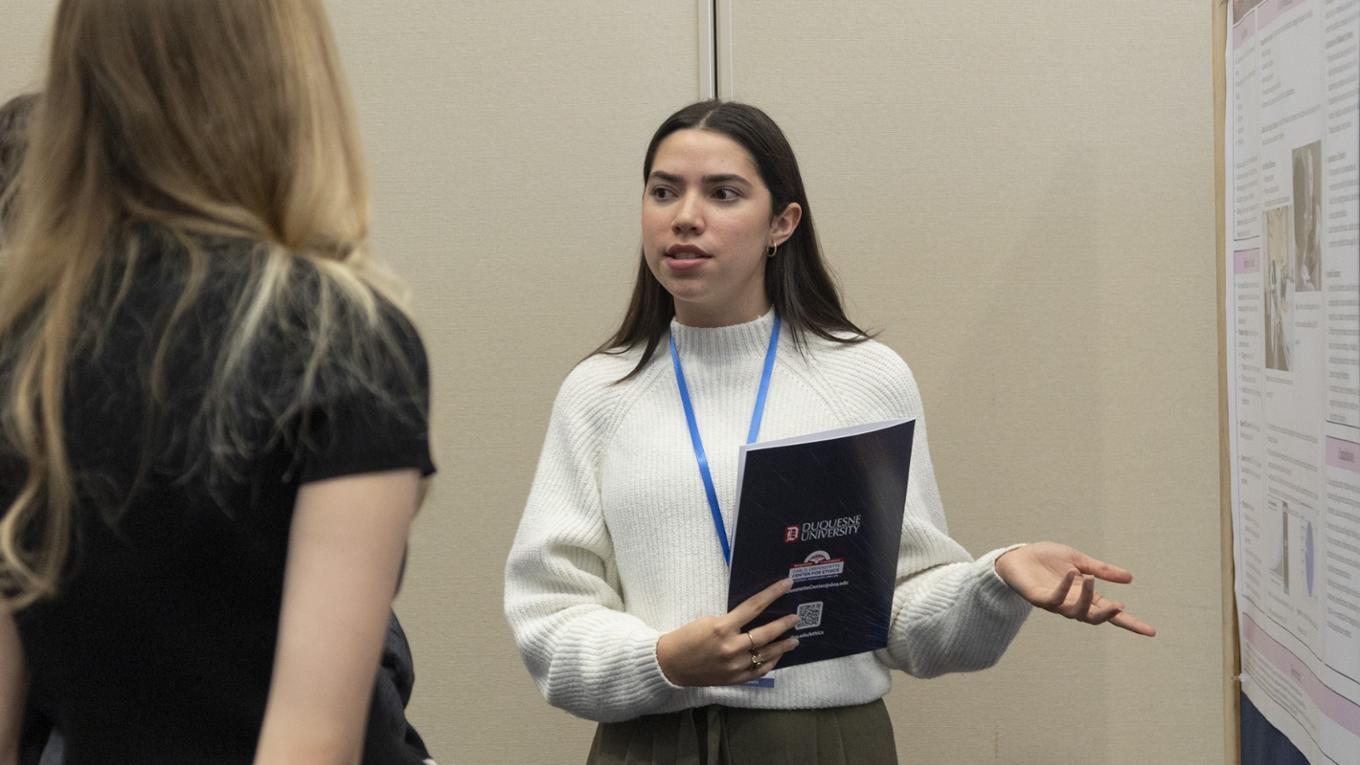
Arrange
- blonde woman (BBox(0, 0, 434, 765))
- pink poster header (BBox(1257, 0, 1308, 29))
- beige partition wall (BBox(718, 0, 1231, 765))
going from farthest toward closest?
beige partition wall (BBox(718, 0, 1231, 765)) → pink poster header (BBox(1257, 0, 1308, 29)) → blonde woman (BBox(0, 0, 434, 765))

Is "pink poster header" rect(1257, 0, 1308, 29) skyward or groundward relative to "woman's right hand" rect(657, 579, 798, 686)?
skyward

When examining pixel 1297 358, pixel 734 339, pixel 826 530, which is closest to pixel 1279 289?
pixel 1297 358

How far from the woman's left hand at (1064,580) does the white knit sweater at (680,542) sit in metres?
0.05

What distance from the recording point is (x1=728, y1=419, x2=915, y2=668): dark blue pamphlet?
1.74m

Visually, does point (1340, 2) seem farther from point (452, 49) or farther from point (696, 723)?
point (452, 49)

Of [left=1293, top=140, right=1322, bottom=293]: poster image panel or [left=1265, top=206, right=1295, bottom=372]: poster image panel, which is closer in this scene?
[left=1293, top=140, right=1322, bottom=293]: poster image panel

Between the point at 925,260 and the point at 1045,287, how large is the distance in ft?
0.83

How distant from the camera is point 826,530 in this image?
181cm

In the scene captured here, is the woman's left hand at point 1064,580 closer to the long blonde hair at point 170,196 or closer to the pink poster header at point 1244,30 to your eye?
the pink poster header at point 1244,30

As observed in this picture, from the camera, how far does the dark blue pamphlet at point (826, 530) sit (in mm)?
1741

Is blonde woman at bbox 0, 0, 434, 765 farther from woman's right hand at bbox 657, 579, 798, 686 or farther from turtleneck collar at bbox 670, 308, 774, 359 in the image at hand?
turtleneck collar at bbox 670, 308, 774, 359

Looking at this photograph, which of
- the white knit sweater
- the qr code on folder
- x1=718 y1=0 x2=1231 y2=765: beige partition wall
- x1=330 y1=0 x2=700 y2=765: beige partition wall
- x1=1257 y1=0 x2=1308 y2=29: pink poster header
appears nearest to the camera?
x1=1257 y1=0 x2=1308 y2=29: pink poster header

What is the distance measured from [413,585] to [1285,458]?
1.86 m

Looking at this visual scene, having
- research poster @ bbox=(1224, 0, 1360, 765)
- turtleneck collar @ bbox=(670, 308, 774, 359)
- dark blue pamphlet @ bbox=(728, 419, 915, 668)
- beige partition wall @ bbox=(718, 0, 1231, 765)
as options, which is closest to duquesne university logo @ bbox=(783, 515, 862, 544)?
dark blue pamphlet @ bbox=(728, 419, 915, 668)
